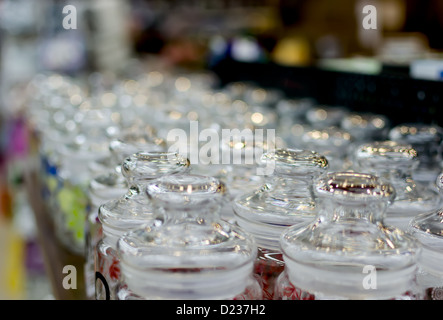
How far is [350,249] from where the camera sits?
20.2 inches

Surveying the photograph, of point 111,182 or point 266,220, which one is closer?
point 266,220

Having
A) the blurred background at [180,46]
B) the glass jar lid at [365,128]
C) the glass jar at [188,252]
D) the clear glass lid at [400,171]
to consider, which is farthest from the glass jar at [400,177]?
the blurred background at [180,46]

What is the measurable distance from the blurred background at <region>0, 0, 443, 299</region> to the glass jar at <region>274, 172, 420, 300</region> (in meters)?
1.14

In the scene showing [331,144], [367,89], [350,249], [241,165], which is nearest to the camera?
[350,249]

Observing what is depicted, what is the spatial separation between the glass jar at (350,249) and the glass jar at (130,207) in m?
0.19

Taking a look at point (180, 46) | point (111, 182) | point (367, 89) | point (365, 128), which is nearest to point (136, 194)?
point (111, 182)

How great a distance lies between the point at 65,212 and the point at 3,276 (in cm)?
184

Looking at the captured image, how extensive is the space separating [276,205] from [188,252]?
0.57 feet

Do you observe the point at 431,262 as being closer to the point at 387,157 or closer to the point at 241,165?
the point at 387,157

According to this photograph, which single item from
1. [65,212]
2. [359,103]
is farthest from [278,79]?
[65,212]

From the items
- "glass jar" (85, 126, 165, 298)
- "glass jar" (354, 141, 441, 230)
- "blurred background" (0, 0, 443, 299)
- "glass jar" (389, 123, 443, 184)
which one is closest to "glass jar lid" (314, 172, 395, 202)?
"glass jar" (354, 141, 441, 230)

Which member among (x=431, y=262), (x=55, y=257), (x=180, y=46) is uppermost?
(x=180, y=46)

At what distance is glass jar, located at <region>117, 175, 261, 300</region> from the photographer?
51 cm

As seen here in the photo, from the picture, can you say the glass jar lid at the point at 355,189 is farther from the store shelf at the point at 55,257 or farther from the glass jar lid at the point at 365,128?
the glass jar lid at the point at 365,128
